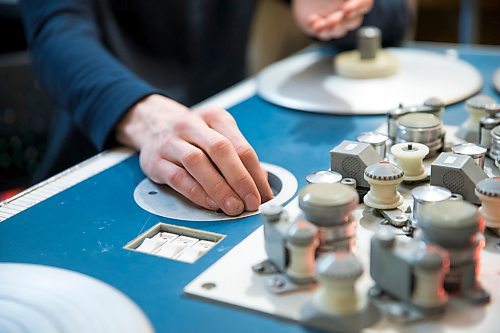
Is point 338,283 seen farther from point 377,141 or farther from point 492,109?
point 492,109

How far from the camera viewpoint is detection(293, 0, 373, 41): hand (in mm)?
1104

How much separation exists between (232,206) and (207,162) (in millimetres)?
62

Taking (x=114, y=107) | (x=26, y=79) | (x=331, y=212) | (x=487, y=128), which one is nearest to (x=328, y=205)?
(x=331, y=212)

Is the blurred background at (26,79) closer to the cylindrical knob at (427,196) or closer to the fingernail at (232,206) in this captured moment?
the fingernail at (232,206)

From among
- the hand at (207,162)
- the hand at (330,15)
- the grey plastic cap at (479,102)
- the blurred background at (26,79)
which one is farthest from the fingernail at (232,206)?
the blurred background at (26,79)

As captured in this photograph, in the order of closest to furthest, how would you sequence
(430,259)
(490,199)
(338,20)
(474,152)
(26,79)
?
(430,259)
(490,199)
(474,152)
(338,20)
(26,79)

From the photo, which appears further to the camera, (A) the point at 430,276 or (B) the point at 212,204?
(B) the point at 212,204

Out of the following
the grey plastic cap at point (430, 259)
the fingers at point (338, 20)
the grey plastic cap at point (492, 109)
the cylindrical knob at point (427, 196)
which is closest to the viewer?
the grey plastic cap at point (430, 259)

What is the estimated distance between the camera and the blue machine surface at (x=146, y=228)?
576 millimetres

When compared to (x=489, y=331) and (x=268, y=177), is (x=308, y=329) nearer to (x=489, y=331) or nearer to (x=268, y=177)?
(x=489, y=331)

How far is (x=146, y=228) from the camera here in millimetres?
731

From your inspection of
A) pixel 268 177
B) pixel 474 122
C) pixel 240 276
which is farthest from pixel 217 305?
pixel 474 122

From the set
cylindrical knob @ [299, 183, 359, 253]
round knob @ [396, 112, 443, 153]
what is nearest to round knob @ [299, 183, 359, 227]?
cylindrical knob @ [299, 183, 359, 253]

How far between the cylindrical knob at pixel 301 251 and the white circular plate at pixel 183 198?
174 millimetres
